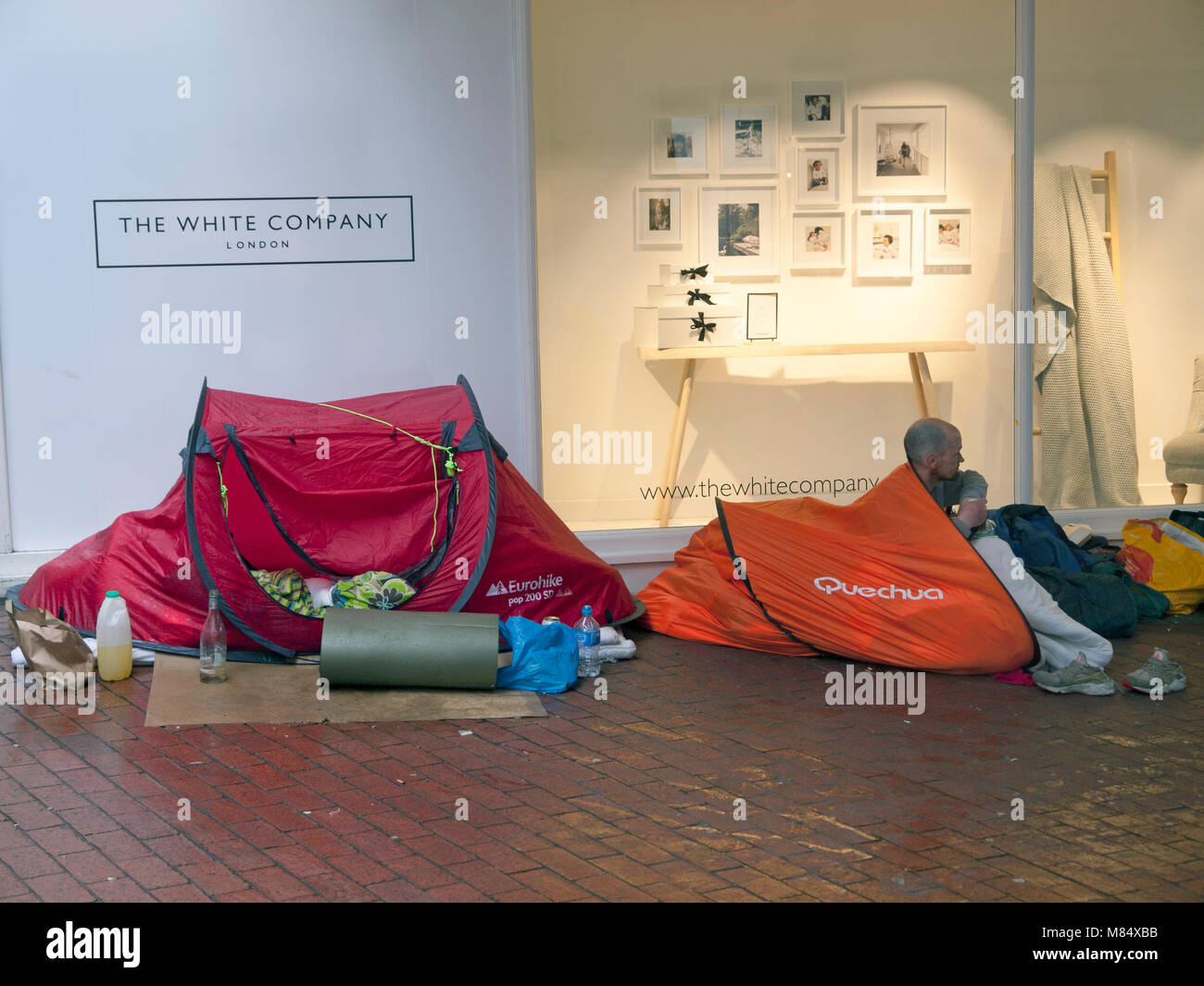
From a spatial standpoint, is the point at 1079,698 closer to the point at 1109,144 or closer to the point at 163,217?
the point at 1109,144

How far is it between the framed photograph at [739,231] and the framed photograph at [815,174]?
160mm

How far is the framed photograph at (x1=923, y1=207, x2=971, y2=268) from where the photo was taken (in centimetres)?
729

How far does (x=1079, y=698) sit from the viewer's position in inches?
201

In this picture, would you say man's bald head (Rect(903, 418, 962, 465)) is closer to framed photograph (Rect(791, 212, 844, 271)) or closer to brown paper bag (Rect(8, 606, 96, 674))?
framed photograph (Rect(791, 212, 844, 271))

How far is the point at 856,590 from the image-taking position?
18.3 ft

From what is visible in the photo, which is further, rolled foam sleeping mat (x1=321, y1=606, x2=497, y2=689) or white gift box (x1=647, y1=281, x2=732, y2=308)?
white gift box (x1=647, y1=281, x2=732, y2=308)

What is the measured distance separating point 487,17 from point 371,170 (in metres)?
Answer: 1.01

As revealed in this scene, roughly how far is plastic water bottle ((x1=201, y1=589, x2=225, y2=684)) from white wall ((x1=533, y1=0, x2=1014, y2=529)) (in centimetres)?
229

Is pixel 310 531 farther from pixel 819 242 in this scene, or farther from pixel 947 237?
pixel 947 237

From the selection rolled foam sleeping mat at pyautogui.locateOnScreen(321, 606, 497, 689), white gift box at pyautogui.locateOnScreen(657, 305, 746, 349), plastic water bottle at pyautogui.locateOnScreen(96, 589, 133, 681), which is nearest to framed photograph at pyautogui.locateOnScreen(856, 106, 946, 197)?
white gift box at pyautogui.locateOnScreen(657, 305, 746, 349)

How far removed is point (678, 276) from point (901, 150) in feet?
4.88
